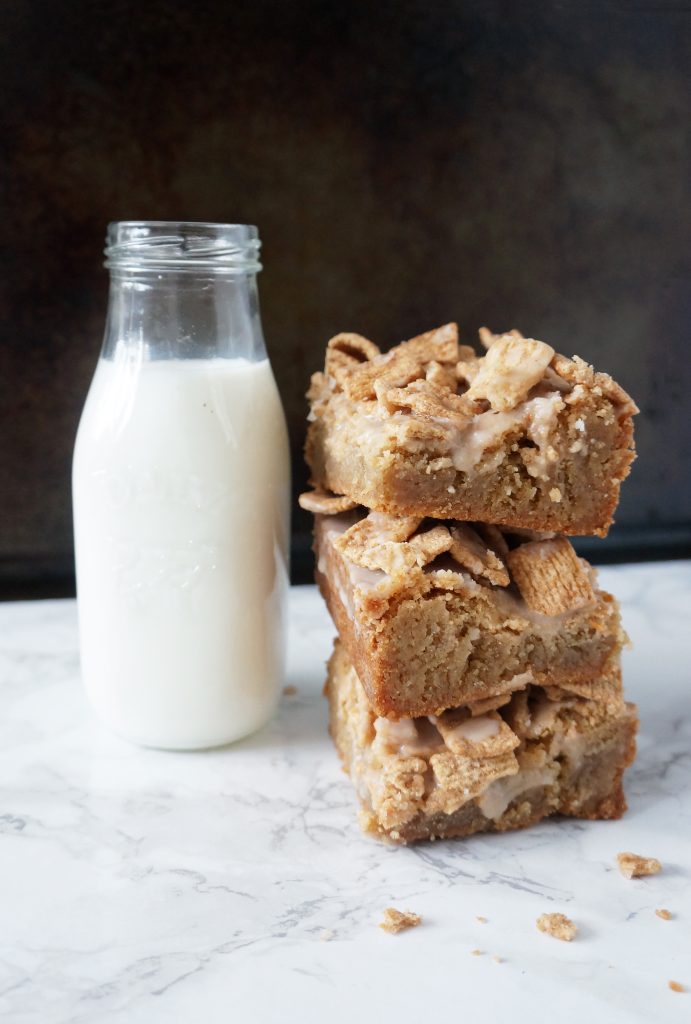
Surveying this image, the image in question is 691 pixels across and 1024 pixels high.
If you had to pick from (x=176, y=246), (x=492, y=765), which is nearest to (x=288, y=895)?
(x=492, y=765)

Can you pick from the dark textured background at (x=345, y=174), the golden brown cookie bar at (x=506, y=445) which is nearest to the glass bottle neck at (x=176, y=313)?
the golden brown cookie bar at (x=506, y=445)

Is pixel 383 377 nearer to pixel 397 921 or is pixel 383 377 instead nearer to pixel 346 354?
pixel 346 354

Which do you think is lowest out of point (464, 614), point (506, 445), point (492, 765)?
point (492, 765)

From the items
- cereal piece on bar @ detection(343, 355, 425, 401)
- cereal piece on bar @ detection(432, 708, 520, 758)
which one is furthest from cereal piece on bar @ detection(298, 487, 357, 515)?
cereal piece on bar @ detection(432, 708, 520, 758)

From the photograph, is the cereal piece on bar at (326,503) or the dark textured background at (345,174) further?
the dark textured background at (345,174)

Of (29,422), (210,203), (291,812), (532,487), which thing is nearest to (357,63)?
(210,203)

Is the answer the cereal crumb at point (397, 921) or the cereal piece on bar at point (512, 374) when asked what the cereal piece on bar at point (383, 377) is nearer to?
the cereal piece on bar at point (512, 374)

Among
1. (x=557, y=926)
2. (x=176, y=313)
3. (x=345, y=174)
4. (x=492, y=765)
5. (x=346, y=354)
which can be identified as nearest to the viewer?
(x=557, y=926)

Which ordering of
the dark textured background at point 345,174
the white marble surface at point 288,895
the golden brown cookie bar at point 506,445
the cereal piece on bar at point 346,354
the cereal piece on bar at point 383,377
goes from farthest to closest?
the dark textured background at point 345,174 → the cereal piece on bar at point 346,354 → the cereal piece on bar at point 383,377 → the golden brown cookie bar at point 506,445 → the white marble surface at point 288,895
